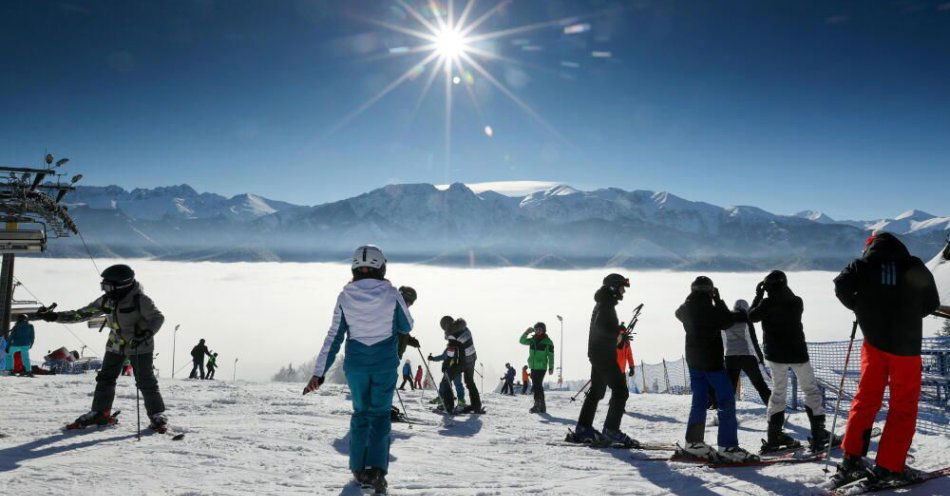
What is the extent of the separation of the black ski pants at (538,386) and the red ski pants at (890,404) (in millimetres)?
7146

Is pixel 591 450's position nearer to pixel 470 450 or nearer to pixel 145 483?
pixel 470 450

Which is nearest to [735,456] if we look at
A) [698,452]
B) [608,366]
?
[698,452]

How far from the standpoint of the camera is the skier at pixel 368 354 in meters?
4.56

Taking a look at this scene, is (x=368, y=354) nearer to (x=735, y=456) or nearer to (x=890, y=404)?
(x=735, y=456)

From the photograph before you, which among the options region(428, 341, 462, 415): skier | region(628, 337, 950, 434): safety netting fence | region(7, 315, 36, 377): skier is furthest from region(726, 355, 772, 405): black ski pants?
region(7, 315, 36, 377): skier

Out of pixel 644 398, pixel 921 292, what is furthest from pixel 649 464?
pixel 644 398

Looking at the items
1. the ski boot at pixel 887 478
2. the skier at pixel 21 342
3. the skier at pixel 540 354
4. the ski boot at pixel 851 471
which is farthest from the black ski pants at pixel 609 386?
the skier at pixel 21 342

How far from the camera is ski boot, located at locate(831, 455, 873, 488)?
4297mm

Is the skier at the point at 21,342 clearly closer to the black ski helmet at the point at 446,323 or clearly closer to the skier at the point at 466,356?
the black ski helmet at the point at 446,323

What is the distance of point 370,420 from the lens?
15.1ft

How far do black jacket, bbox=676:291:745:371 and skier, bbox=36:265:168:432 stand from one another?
6045 mm

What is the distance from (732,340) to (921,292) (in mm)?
4756

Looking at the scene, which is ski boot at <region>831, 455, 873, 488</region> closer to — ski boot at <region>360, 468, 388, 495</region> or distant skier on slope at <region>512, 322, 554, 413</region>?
ski boot at <region>360, 468, 388, 495</region>

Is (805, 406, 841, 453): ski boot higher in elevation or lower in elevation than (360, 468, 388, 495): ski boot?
higher
